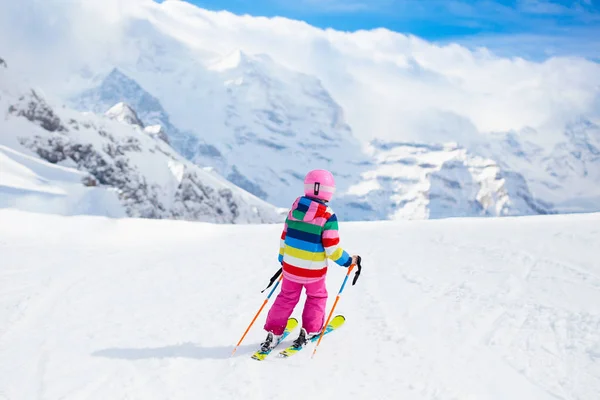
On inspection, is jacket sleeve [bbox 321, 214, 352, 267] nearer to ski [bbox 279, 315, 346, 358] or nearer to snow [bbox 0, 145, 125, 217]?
ski [bbox 279, 315, 346, 358]

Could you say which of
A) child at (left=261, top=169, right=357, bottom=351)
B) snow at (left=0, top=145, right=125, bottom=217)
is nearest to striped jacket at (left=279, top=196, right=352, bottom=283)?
child at (left=261, top=169, right=357, bottom=351)

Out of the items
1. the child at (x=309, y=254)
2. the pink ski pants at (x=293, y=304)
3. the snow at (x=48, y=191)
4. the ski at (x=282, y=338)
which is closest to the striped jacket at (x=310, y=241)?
the child at (x=309, y=254)

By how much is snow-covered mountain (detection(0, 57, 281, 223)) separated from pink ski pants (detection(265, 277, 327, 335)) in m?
39.4

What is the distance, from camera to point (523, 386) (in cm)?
422

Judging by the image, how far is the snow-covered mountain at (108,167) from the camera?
156ft

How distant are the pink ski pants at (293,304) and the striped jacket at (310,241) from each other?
4.2 inches

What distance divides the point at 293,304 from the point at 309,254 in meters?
0.68

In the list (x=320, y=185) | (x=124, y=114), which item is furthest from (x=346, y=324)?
(x=124, y=114)

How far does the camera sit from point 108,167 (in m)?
77.7

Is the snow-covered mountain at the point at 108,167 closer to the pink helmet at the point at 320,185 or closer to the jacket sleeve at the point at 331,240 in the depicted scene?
the pink helmet at the point at 320,185

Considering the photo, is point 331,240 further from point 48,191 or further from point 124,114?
point 124,114

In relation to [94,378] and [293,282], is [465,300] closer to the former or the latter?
[293,282]

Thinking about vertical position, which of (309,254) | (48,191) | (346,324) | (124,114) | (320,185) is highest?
(124,114)

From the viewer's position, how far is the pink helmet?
508 centimetres
